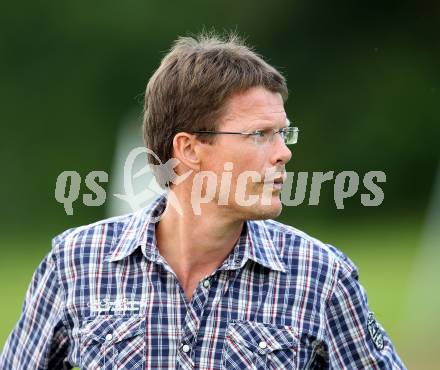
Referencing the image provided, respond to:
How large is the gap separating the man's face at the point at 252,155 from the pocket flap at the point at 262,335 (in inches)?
12.1

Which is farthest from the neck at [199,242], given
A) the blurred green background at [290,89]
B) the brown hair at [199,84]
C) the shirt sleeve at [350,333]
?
the blurred green background at [290,89]

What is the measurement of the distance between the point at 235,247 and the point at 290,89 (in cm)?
905

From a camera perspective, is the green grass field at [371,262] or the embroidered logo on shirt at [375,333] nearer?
the embroidered logo on shirt at [375,333]

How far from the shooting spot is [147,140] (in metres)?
2.88

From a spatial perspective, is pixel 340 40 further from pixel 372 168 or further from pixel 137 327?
pixel 137 327

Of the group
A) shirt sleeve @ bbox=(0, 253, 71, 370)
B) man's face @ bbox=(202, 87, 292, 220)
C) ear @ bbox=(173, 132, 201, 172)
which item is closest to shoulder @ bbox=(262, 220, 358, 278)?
man's face @ bbox=(202, 87, 292, 220)

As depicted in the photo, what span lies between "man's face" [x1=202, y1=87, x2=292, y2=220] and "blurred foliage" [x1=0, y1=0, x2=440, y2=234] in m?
7.40

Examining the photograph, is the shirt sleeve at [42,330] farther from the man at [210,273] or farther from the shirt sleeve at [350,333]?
the shirt sleeve at [350,333]

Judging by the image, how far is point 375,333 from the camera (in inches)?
102

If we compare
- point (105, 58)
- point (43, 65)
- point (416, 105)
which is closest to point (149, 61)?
point (105, 58)

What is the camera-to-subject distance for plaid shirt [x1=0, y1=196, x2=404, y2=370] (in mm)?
2512

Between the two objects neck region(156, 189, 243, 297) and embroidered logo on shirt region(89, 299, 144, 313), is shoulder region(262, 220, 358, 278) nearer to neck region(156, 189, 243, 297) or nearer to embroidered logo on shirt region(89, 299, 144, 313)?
neck region(156, 189, 243, 297)

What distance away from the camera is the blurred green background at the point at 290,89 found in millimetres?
10008

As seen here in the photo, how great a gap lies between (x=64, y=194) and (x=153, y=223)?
709 cm
